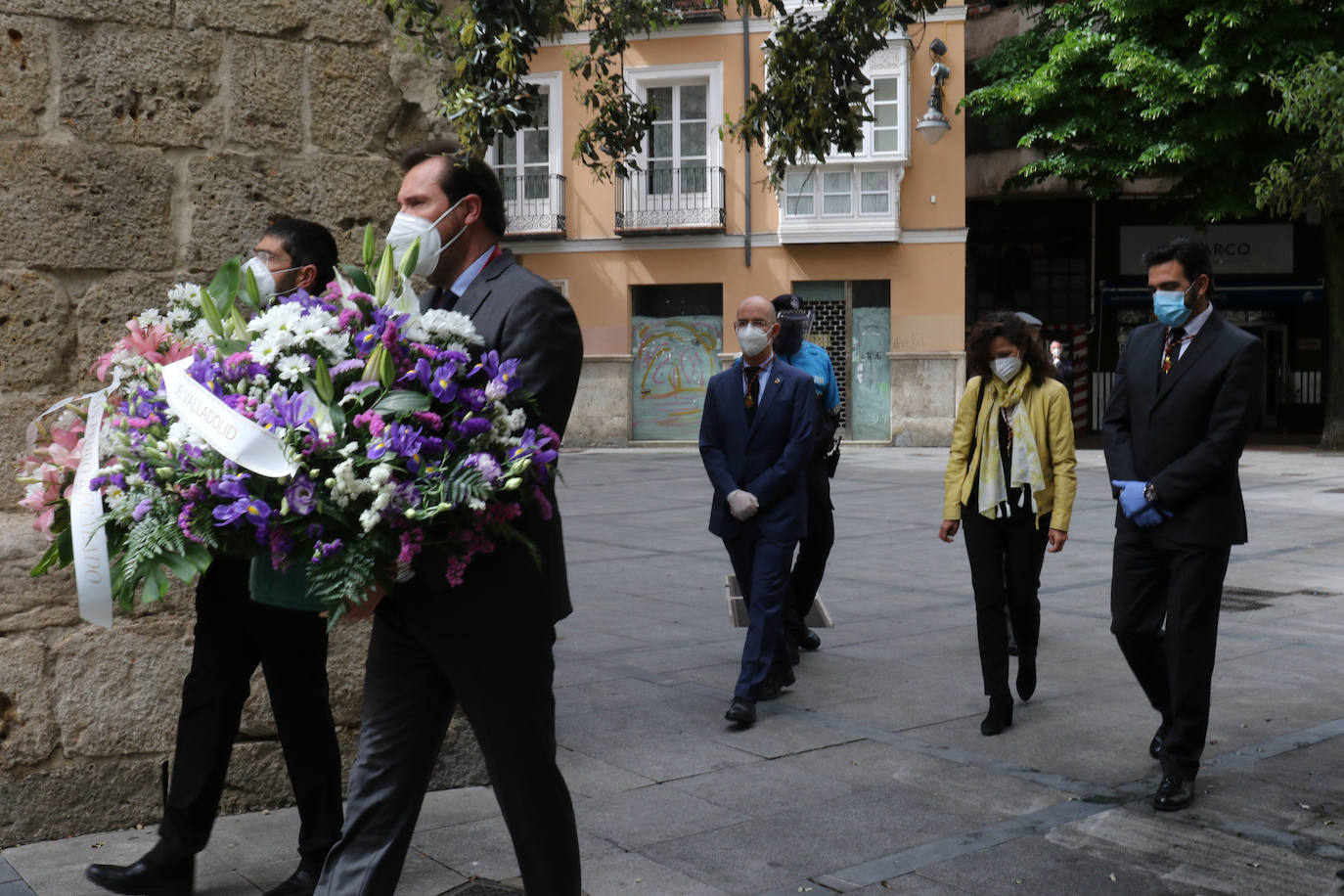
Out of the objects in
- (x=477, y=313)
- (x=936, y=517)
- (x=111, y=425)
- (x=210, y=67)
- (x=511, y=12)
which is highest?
(x=511, y=12)

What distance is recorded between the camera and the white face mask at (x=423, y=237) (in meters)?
3.24

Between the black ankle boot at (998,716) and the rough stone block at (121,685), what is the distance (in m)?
3.16

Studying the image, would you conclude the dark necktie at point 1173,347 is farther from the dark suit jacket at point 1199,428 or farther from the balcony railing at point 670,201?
the balcony railing at point 670,201

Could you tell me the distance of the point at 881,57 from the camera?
26812 millimetres

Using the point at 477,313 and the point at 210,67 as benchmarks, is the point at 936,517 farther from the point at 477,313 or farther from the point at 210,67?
the point at 477,313

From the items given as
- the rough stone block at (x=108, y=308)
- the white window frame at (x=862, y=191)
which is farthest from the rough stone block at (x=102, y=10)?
the white window frame at (x=862, y=191)

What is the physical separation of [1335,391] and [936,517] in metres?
13.7

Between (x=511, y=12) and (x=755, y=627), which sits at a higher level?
(x=511, y=12)

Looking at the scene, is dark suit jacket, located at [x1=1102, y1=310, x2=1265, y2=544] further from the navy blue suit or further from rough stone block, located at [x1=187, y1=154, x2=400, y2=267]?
rough stone block, located at [x1=187, y1=154, x2=400, y2=267]

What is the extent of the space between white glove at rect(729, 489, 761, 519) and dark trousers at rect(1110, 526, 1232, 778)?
1605 millimetres

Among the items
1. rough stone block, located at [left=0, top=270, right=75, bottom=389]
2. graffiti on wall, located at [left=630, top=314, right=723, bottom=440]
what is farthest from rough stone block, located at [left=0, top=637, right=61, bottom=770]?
graffiti on wall, located at [left=630, top=314, right=723, bottom=440]

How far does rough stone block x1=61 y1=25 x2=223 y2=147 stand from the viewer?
445cm

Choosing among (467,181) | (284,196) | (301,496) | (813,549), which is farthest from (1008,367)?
(301,496)

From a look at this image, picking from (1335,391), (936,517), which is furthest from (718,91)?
(936,517)
